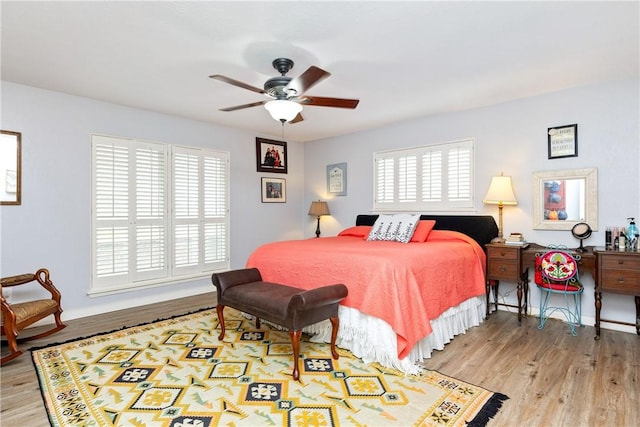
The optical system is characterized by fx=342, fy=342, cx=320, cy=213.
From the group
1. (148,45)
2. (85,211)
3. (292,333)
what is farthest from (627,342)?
(85,211)

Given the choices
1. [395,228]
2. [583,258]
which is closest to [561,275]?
[583,258]

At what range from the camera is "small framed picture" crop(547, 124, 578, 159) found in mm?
3611

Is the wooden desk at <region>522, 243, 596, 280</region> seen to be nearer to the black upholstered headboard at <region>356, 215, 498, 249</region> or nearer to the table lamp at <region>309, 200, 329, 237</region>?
the black upholstered headboard at <region>356, 215, 498, 249</region>

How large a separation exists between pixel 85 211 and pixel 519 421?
4486mm

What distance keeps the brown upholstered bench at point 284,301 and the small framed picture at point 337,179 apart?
293 cm

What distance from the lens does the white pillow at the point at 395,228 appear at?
13.2 feet

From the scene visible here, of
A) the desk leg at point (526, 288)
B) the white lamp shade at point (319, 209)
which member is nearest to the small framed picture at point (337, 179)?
the white lamp shade at point (319, 209)

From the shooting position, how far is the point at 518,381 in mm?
2367

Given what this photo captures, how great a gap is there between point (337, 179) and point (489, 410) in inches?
171

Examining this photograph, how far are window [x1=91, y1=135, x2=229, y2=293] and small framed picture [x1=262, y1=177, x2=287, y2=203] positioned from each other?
74 cm

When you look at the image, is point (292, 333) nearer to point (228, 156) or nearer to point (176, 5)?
point (176, 5)

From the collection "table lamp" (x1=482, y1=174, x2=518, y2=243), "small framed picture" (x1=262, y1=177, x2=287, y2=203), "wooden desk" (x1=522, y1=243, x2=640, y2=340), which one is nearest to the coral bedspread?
"table lamp" (x1=482, y1=174, x2=518, y2=243)

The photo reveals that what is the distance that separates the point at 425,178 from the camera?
4750 mm

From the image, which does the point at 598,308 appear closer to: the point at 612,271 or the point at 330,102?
the point at 612,271
